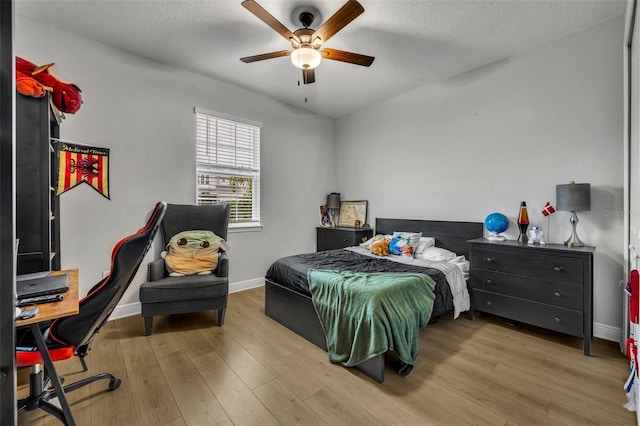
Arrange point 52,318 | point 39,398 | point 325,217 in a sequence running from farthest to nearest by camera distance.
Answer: point 325,217, point 39,398, point 52,318

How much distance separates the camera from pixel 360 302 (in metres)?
2.00

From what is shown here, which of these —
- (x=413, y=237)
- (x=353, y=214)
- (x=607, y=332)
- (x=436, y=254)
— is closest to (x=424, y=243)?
(x=413, y=237)

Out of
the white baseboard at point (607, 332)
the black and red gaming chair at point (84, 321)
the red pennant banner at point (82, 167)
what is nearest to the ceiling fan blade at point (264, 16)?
the black and red gaming chair at point (84, 321)

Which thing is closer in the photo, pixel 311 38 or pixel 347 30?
pixel 311 38

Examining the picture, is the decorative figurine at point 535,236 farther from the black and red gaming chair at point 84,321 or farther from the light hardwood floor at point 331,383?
the black and red gaming chair at point 84,321

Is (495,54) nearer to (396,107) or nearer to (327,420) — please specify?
(396,107)

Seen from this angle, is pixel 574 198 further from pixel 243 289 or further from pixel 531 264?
pixel 243 289

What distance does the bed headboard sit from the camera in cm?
332

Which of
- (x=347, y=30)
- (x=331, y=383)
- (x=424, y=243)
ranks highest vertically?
(x=347, y=30)

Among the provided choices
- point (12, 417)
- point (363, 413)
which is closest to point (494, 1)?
point (363, 413)

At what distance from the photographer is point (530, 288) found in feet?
8.16

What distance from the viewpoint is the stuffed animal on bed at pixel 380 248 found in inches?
137

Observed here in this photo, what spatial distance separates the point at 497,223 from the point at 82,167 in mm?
4346

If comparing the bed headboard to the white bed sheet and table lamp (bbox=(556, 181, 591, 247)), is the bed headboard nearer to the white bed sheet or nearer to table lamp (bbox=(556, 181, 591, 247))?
the white bed sheet
